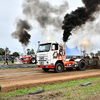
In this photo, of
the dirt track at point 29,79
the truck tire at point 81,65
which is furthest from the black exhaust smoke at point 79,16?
the dirt track at point 29,79

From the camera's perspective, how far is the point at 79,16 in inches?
707

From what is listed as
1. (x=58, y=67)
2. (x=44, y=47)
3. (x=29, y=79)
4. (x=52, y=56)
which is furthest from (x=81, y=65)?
(x=29, y=79)

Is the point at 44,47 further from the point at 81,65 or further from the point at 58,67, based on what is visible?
the point at 81,65

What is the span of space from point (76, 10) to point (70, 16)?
5.36 ft

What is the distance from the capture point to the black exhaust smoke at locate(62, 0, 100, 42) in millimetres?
17219

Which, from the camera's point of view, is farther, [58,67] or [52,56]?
[58,67]

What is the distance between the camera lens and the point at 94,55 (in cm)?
1709

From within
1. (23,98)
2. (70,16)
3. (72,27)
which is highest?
(70,16)

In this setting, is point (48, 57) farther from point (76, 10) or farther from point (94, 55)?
point (76, 10)

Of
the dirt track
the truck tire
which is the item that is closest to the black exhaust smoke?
the truck tire

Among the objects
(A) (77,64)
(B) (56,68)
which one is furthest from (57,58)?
(A) (77,64)

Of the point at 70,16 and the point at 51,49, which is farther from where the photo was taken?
the point at 70,16

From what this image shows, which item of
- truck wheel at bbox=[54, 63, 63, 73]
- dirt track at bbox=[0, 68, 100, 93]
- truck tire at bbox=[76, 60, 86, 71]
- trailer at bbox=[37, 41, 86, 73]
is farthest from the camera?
truck tire at bbox=[76, 60, 86, 71]

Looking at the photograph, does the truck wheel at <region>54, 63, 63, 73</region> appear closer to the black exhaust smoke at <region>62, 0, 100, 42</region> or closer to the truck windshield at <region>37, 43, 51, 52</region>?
the truck windshield at <region>37, 43, 51, 52</region>
